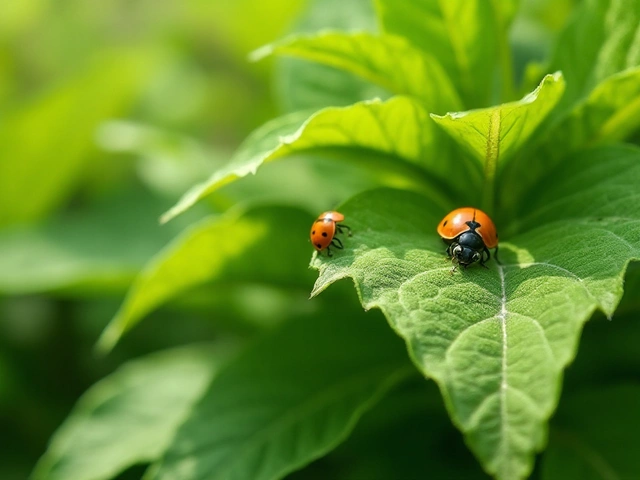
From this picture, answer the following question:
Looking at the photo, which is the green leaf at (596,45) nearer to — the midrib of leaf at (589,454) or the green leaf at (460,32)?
the green leaf at (460,32)

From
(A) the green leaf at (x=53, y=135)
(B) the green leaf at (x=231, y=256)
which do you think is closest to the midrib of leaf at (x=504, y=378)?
(B) the green leaf at (x=231, y=256)

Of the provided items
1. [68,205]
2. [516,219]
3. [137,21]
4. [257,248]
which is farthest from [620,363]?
[137,21]

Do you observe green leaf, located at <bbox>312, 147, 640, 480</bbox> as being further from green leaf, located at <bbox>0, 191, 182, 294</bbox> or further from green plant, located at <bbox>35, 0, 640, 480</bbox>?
green leaf, located at <bbox>0, 191, 182, 294</bbox>

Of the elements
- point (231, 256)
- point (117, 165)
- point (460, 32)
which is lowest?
point (117, 165)

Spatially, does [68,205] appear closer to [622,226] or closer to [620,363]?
[620,363]

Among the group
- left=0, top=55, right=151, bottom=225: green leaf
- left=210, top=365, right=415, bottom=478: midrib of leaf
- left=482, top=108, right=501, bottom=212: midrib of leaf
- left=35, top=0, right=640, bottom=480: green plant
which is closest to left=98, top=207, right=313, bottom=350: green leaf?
left=35, top=0, right=640, bottom=480: green plant

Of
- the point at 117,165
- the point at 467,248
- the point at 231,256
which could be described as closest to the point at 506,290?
the point at 467,248

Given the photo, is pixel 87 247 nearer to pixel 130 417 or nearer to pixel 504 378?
pixel 130 417
